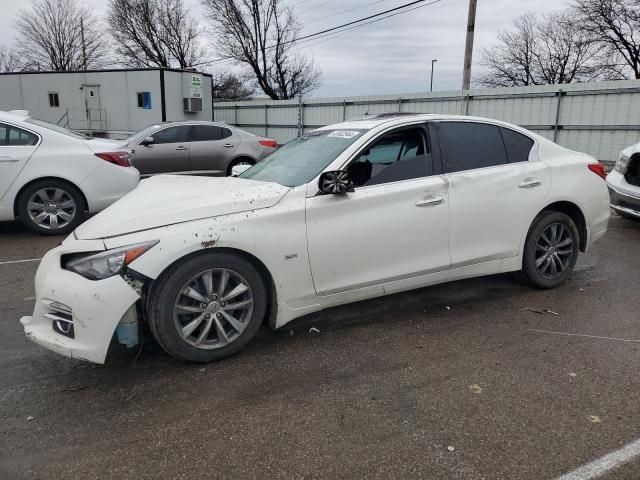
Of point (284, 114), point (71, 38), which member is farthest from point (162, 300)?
point (71, 38)

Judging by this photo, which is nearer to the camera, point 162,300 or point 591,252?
point 162,300

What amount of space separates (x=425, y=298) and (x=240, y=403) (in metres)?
2.25

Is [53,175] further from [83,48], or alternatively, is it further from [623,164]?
[83,48]

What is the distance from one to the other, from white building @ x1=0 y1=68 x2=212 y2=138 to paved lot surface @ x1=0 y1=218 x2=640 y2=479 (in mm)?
17754

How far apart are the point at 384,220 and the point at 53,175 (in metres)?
5.16

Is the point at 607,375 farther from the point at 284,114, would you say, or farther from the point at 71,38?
the point at 71,38

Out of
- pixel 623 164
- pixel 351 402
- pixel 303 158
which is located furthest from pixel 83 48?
pixel 351 402

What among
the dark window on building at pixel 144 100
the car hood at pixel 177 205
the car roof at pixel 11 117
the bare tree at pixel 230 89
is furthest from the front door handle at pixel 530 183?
the bare tree at pixel 230 89

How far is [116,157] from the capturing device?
7.36 meters

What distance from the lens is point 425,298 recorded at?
4.71 meters

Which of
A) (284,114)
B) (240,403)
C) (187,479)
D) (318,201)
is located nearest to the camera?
(187,479)

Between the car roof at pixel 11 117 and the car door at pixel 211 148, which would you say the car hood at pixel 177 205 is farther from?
the car door at pixel 211 148

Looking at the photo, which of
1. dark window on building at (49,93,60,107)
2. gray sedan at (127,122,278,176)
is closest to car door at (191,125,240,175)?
gray sedan at (127,122,278,176)

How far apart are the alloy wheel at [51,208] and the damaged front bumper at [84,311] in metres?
4.45
